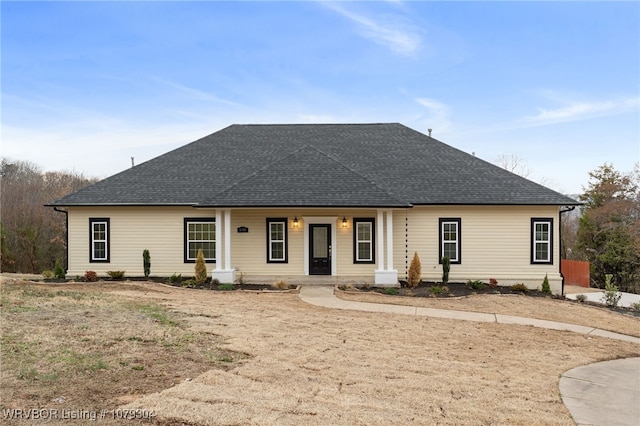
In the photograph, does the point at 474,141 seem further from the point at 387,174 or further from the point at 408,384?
the point at 408,384

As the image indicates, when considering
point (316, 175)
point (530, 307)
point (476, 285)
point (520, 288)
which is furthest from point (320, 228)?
point (530, 307)

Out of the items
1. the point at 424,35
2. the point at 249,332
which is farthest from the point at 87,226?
the point at 424,35

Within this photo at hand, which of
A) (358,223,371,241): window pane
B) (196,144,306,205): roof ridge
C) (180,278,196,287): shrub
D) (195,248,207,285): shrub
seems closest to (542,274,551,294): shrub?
(358,223,371,241): window pane

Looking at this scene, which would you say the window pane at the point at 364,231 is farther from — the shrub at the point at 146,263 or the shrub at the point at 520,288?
the shrub at the point at 146,263

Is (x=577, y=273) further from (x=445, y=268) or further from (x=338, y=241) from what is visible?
(x=338, y=241)

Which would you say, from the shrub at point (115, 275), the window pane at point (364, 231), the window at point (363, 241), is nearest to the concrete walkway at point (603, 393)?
the window at point (363, 241)

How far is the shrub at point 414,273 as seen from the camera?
16141 mm

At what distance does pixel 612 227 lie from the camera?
2600cm

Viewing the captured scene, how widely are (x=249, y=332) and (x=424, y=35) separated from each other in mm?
16648

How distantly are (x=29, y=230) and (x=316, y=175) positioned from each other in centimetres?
1951

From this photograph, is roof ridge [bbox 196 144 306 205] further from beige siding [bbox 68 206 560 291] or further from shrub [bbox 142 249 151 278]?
shrub [bbox 142 249 151 278]

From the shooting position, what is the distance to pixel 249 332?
28.5 feet

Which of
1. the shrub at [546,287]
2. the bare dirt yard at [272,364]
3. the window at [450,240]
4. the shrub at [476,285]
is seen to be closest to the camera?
the bare dirt yard at [272,364]

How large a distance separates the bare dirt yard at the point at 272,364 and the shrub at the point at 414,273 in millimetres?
5072
